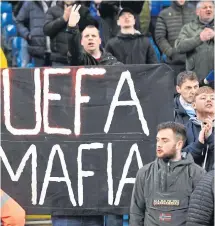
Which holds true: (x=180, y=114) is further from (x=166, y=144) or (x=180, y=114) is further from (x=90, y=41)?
(x=166, y=144)

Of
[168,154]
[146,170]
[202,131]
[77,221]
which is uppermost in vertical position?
[202,131]

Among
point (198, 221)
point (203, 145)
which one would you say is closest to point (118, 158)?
point (203, 145)

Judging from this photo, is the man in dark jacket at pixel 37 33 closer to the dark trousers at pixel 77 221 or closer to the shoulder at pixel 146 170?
the dark trousers at pixel 77 221

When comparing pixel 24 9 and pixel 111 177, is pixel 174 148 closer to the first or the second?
pixel 111 177

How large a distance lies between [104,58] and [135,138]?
105cm

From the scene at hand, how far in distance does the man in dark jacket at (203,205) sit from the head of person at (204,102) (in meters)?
1.30

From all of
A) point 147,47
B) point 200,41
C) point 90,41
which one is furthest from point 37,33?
point 90,41

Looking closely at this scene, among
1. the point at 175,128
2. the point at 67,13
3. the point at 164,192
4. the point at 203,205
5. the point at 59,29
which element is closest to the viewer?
the point at 203,205

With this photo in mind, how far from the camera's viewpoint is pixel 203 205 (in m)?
6.93

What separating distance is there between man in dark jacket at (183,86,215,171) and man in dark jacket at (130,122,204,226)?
0.39 metres

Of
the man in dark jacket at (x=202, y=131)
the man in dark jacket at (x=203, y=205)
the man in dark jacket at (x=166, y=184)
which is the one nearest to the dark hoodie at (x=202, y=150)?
the man in dark jacket at (x=202, y=131)

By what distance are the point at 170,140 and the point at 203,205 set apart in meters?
0.75

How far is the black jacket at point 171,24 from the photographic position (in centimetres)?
1170

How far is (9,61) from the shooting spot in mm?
12414
